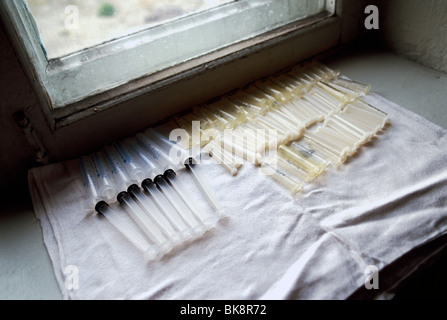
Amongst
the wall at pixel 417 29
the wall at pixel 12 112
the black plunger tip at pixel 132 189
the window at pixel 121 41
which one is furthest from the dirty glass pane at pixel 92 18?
the wall at pixel 417 29

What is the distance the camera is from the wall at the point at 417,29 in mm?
1313

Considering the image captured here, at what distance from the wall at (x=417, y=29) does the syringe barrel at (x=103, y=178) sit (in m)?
1.30

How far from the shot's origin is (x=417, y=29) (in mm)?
1394

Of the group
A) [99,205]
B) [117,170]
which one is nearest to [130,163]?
[117,170]

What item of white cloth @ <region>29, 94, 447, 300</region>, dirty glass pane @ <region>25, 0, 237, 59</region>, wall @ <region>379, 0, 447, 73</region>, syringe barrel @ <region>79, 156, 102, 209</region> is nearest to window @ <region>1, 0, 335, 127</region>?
dirty glass pane @ <region>25, 0, 237, 59</region>

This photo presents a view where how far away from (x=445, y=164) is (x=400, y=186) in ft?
0.57

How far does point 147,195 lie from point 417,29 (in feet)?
4.06

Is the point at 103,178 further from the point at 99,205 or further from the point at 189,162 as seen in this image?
the point at 189,162

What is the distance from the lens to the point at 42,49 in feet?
3.39

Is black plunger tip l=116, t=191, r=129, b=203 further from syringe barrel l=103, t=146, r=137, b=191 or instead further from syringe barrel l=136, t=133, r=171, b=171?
syringe barrel l=136, t=133, r=171, b=171

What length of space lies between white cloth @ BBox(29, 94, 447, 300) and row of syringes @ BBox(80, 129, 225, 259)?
0.03 m

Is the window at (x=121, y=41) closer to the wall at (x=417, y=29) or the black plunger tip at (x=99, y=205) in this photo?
the black plunger tip at (x=99, y=205)

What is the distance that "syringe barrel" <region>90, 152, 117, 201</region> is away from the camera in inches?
39.9

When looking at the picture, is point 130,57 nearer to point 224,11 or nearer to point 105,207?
point 224,11
